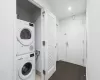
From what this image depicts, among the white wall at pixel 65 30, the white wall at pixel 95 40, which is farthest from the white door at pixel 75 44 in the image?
the white wall at pixel 95 40

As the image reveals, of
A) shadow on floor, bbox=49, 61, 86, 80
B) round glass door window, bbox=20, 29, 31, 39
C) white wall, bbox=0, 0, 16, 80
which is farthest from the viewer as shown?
shadow on floor, bbox=49, 61, 86, 80

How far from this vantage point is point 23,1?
1.90 metres

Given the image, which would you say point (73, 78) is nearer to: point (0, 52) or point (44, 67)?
point (44, 67)

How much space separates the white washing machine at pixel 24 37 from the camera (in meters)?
1.27

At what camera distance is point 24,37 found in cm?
146

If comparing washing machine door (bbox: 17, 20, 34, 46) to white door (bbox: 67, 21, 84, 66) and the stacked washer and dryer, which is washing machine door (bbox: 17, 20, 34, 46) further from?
white door (bbox: 67, 21, 84, 66)

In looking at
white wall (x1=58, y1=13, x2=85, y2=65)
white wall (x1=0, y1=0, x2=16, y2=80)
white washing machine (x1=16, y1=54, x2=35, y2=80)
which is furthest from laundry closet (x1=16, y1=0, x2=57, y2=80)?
white wall (x1=58, y1=13, x2=85, y2=65)

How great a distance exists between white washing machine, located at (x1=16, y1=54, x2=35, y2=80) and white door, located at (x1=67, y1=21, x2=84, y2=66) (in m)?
2.24

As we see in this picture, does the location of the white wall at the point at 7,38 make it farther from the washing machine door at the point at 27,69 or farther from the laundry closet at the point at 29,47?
the washing machine door at the point at 27,69

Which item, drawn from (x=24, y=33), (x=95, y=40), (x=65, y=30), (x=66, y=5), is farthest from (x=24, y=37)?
(x=65, y=30)

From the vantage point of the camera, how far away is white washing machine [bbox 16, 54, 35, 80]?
4.12 ft

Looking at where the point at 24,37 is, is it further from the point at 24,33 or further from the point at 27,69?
the point at 27,69

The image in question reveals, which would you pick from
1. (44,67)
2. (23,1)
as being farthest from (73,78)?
(23,1)

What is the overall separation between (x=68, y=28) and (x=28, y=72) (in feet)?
9.03
